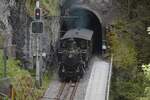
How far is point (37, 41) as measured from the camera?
81.3 feet

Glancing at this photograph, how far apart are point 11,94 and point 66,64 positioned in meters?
12.0

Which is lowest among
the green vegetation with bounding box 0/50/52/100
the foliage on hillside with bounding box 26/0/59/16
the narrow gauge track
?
the narrow gauge track

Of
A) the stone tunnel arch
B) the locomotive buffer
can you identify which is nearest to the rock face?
the locomotive buffer

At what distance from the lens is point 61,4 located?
105ft

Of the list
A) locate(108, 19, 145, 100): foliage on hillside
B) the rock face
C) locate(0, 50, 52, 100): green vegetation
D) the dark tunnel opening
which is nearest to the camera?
locate(0, 50, 52, 100): green vegetation

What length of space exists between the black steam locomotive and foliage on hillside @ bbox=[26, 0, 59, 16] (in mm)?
2042

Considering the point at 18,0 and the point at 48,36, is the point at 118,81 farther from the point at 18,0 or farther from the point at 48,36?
the point at 18,0

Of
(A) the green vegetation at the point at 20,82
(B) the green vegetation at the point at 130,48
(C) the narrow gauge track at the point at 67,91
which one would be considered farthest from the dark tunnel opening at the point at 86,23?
(A) the green vegetation at the point at 20,82

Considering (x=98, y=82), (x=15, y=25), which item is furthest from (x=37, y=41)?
(x=98, y=82)

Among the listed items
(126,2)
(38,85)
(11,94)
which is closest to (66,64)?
(38,85)

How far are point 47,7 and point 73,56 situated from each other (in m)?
3.64

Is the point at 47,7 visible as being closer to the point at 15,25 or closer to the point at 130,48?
the point at 15,25

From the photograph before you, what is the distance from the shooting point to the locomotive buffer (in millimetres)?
23094

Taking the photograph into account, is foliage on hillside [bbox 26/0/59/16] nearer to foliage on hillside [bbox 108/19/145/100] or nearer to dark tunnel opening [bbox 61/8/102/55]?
dark tunnel opening [bbox 61/8/102/55]
